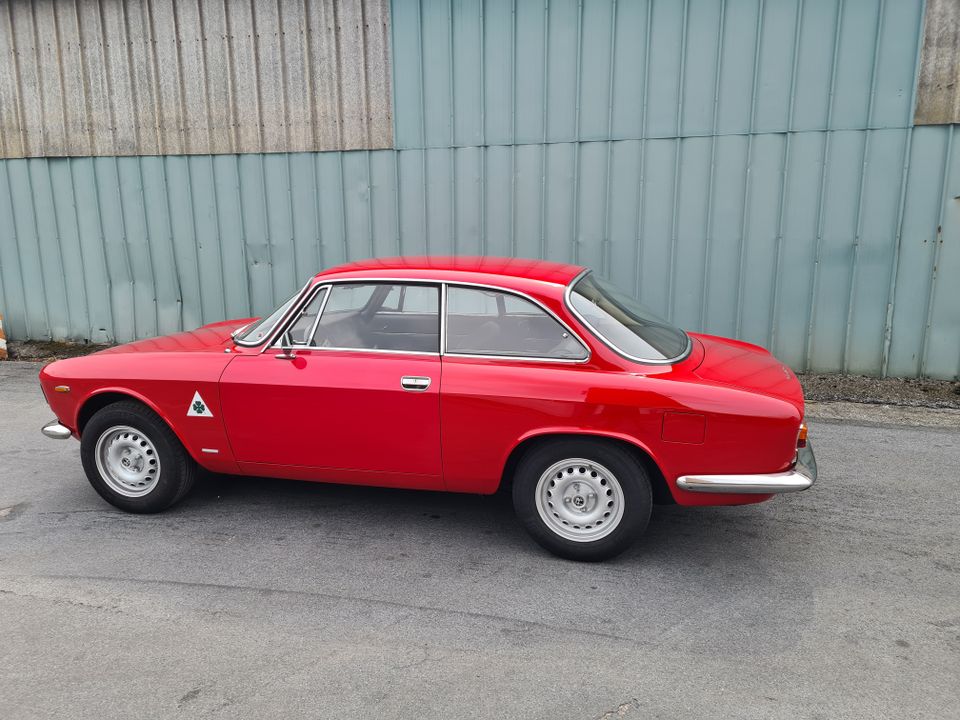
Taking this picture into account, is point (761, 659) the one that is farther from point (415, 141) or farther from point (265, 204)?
point (265, 204)

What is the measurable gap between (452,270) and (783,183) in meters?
4.44

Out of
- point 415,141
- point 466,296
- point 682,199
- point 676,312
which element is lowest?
point 676,312

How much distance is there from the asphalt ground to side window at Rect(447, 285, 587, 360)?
1118 millimetres

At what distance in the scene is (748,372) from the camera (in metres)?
3.95

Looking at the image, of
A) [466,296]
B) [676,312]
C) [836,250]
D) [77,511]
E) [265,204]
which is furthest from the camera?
[265,204]

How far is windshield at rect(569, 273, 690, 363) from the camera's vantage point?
12.6 ft

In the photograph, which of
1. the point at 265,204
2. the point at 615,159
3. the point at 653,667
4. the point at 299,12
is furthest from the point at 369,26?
the point at 653,667

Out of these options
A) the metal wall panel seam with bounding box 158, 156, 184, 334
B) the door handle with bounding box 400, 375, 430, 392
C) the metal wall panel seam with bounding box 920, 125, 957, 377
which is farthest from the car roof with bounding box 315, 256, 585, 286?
the metal wall panel seam with bounding box 158, 156, 184, 334

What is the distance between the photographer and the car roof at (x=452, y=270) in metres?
4.07

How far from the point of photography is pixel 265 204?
8266 mm

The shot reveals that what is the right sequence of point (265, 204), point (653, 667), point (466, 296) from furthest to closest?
1. point (265, 204)
2. point (466, 296)
3. point (653, 667)

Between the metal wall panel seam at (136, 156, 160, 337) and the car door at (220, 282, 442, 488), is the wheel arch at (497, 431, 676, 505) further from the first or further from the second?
the metal wall panel seam at (136, 156, 160, 337)

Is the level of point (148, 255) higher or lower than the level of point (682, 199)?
lower

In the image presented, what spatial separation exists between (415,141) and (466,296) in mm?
4277
